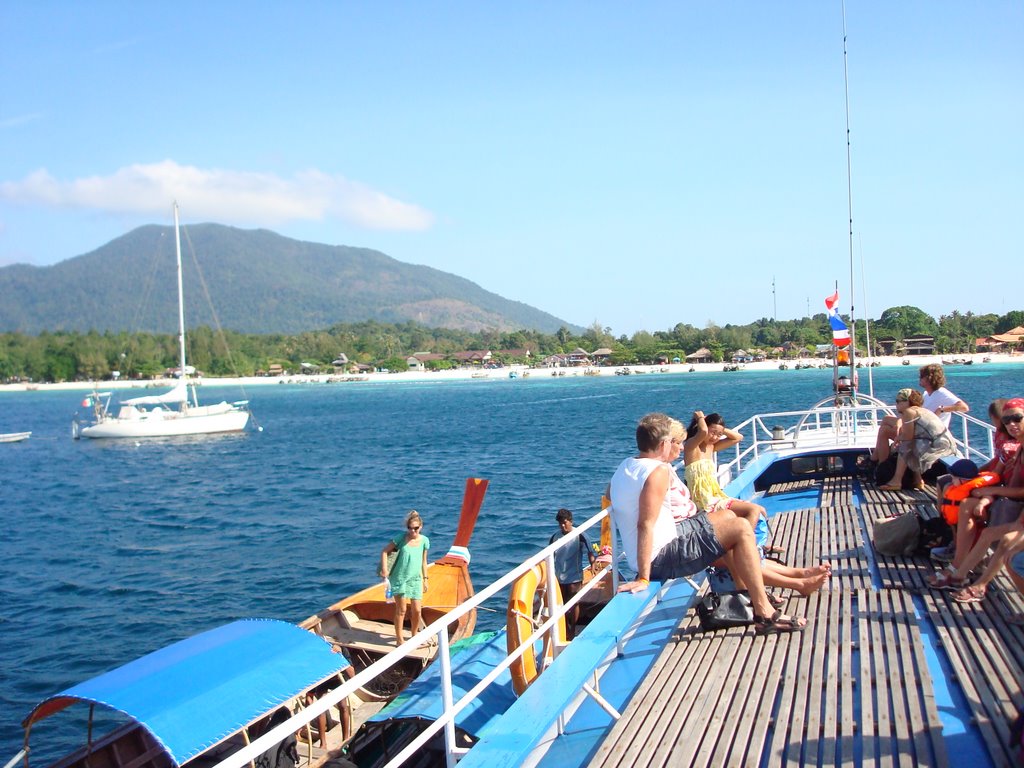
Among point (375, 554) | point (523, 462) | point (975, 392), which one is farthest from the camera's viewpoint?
point (975, 392)

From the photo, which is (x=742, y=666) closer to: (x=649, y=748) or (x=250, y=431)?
(x=649, y=748)

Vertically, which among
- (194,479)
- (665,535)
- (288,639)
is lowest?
(194,479)

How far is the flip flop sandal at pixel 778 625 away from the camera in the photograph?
582 cm

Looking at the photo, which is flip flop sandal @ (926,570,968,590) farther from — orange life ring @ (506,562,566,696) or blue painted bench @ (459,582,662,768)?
orange life ring @ (506,562,566,696)

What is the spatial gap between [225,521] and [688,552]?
26.1 m

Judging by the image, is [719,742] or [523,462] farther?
[523,462]

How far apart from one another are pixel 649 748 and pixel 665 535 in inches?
72.1

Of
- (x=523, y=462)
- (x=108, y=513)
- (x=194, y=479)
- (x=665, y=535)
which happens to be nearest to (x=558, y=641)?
(x=665, y=535)

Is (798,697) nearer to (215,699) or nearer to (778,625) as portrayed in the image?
(778,625)

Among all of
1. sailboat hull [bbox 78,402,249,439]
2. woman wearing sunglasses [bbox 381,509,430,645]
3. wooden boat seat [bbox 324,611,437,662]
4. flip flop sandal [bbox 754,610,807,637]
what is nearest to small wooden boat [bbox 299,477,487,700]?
wooden boat seat [bbox 324,611,437,662]

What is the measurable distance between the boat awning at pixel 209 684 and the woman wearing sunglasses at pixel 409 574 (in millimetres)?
3952

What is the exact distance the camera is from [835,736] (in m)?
4.29

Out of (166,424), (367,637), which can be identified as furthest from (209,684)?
(166,424)

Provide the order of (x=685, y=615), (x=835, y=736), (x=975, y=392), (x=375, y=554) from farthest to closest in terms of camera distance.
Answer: (x=975, y=392) → (x=375, y=554) → (x=685, y=615) → (x=835, y=736)
